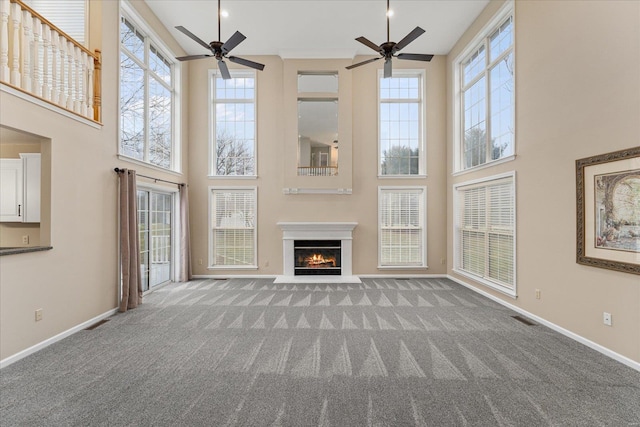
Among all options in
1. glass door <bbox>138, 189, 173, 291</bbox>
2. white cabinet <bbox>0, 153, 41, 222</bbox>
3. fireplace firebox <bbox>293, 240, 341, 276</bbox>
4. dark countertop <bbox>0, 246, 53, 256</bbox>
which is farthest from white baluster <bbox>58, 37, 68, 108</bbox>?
fireplace firebox <bbox>293, 240, 341, 276</bbox>

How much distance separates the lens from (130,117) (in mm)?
4652

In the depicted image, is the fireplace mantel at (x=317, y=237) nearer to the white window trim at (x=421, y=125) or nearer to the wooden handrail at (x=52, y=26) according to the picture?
the white window trim at (x=421, y=125)

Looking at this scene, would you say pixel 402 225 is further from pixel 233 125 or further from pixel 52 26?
pixel 52 26

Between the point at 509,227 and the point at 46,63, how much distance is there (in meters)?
6.57

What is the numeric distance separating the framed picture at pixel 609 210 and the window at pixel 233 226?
5.62 m

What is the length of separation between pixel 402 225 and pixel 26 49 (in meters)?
6.53

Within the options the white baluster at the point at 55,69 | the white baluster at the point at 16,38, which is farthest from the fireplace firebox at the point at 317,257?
the white baluster at the point at 16,38

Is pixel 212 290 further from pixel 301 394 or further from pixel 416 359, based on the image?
pixel 416 359

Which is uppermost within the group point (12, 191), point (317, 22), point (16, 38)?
point (317, 22)

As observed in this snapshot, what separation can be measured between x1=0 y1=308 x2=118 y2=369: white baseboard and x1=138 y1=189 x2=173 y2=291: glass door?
1.12 m

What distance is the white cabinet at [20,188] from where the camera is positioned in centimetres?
344

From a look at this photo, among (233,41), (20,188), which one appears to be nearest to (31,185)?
(20,188)

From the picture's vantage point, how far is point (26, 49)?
293 centimetres

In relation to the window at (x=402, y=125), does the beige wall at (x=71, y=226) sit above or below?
below
